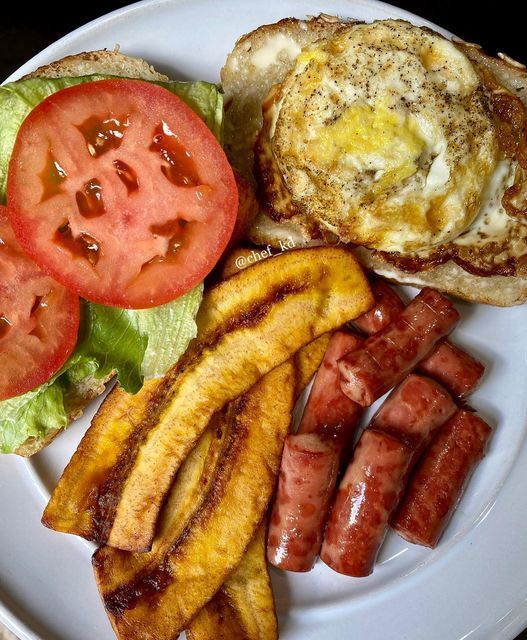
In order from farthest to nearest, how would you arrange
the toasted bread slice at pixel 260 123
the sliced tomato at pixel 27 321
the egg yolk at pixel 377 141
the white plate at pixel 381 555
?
the white plate at pixel 381 555 → the toasted bread slice at pixel 260 123 → the sliced tomato at pixel 27 321 → the egg yolk at pixel 377 141

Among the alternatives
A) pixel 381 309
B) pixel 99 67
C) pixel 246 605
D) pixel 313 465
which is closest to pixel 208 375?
pixel 313 465

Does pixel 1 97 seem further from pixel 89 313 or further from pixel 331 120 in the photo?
pixel 331 120

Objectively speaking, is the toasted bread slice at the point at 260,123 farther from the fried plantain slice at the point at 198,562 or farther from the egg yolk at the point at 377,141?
the fried plantain slice at the point at 198,562

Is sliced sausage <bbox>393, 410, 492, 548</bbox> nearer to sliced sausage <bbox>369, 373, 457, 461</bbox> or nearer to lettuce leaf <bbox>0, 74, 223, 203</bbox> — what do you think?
sliced sausage <bbox>369, 373, 457, 461</bbox>

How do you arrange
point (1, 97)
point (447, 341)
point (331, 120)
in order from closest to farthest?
1. point (331, 120)
2. point (1, 97)
3. point (447, 341)

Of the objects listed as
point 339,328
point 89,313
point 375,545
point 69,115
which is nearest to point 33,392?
point 89,313

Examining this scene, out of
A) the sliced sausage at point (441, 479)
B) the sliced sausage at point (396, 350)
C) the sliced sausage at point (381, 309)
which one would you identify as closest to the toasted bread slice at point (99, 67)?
the sliced sausage at point (396, 350)
